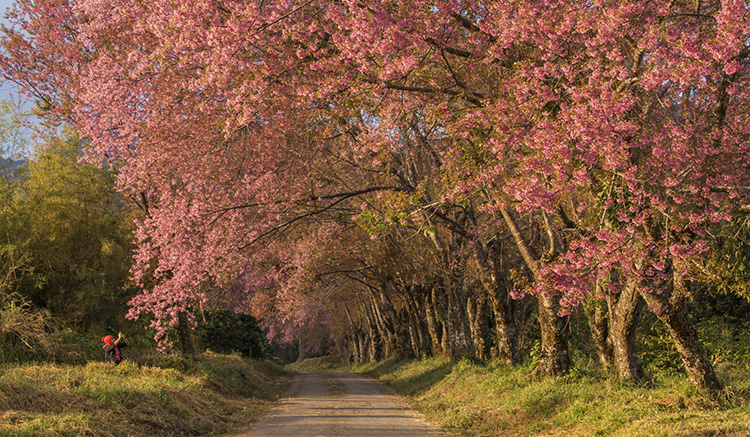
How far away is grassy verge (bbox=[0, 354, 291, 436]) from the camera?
855 centimetres

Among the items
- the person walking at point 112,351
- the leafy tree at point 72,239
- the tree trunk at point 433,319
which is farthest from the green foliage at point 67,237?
the tree trunk at point 433,319

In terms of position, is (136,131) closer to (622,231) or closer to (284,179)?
(284,179)

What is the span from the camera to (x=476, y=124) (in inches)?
405

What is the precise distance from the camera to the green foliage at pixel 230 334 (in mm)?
34844

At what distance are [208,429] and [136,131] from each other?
735cm

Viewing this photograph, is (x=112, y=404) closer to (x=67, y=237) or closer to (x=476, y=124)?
(x=476, y=124)

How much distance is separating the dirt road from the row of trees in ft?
11.6

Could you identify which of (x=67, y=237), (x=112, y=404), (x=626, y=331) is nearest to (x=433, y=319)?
(x=67, y=237)

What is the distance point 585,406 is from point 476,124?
17.8 feet

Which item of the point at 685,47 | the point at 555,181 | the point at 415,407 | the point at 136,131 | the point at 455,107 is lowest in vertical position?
the point at 415,407

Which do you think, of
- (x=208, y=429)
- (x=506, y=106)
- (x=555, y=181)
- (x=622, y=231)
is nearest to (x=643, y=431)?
(x=622, y=231)

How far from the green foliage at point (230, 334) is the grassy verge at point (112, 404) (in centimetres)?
1842

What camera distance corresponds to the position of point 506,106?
8664 mm

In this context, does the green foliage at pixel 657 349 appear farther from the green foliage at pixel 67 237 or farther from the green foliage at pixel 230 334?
the green foliage at pixel 230 334
